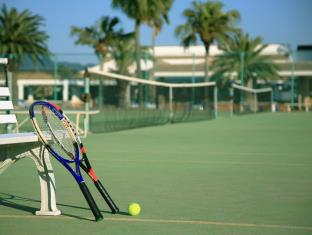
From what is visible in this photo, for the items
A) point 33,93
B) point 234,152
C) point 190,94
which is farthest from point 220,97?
point 234,152

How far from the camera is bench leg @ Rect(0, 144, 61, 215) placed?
5.52 metres

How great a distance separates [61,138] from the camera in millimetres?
5441

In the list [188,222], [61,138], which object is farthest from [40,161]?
[188,222]

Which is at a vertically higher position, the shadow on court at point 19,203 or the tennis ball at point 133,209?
the tennis ball at point 133,209

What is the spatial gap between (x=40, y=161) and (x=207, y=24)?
4729cm

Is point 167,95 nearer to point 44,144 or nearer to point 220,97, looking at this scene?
point 220,97

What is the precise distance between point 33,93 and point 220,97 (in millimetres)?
9784

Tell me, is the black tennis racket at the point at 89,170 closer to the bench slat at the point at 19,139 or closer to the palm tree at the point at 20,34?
the bench slat at the point at 19,139

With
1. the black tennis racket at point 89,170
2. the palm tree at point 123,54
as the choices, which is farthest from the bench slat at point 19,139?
the palm tree at point 123,54

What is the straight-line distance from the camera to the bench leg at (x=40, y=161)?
5516 millimetres

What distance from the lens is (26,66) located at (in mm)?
34969

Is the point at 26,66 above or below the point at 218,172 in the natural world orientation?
above

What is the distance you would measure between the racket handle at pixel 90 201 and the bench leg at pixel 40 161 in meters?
0.42

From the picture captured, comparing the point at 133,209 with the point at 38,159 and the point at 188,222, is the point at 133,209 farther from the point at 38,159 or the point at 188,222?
the point at 38,159
